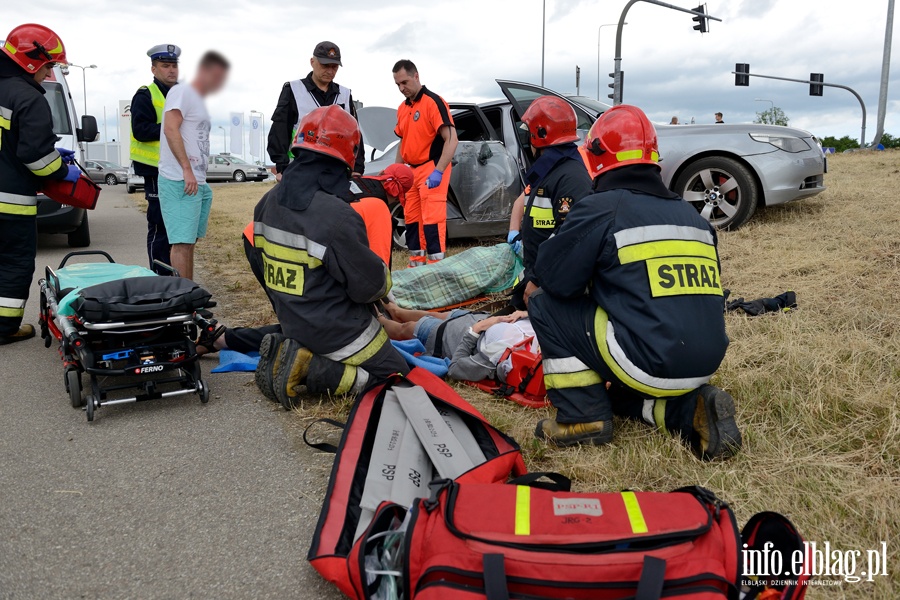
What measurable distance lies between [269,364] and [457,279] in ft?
7.31

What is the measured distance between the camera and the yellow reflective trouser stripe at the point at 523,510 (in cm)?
195

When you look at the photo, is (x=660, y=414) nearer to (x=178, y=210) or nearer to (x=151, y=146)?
(x=178, y=210)

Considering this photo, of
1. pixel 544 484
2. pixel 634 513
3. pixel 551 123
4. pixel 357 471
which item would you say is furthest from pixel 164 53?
pixel 634 513

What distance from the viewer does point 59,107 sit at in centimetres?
1023

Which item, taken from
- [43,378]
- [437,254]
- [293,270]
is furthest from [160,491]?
[437,254]

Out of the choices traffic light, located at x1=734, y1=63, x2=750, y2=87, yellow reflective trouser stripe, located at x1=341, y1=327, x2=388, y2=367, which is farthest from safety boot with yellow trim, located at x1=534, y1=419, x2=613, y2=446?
traffic light, located at x1=734, y1=63, x2=750, y2=87

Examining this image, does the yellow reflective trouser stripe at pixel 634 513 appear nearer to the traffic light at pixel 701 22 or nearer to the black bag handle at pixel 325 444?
the black bag handle at pixel 325 444

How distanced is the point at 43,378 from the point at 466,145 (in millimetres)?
4816

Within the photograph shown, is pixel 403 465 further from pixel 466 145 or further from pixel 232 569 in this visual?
pixel 466 145

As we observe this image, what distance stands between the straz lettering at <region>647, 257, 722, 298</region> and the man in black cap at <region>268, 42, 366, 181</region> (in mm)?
3491

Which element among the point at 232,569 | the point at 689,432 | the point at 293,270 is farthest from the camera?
the point at 293,270

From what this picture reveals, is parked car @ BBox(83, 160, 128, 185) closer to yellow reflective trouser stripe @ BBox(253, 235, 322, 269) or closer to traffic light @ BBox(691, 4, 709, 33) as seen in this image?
traffic light @ BBox(691, 4, 709, 33)

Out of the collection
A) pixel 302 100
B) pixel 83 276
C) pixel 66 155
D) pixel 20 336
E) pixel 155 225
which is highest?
pixel 302 100

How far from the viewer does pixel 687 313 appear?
297 centimetres
